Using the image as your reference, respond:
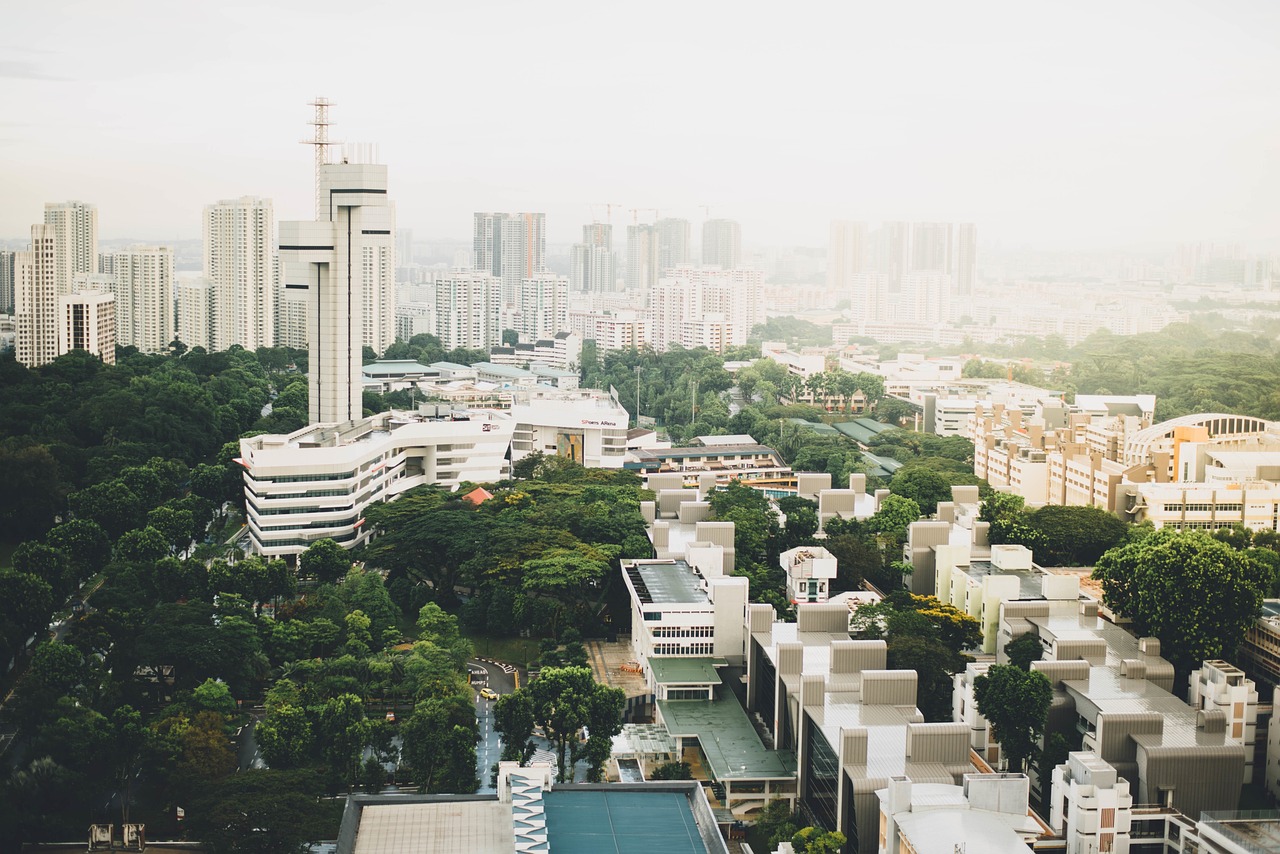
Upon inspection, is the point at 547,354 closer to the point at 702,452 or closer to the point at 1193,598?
the point at 702,452

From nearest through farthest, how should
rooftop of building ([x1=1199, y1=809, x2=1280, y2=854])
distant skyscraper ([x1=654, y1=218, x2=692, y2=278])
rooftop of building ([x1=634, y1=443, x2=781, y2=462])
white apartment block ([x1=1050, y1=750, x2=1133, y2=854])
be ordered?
rooftop of building ([x1=1199, y1=809, x2=1280, y2=854]), white apartment block ([x1=1050, y1=750, x2=1133, y2=854]), rooftop of building ([x1=634, y1=443, x2=781, y2=462]), distant skyscraper ([x1=654, y1=218, x2=692, y2=278])

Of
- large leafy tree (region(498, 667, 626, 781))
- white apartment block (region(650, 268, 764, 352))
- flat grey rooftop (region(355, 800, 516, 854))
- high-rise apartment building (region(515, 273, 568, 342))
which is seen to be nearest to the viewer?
flat grey rooftop (region(355, 800, 516, 854))

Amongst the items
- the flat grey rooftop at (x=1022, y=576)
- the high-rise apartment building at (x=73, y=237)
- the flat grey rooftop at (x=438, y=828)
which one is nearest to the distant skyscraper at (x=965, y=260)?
the high-rise apartment building at (x=73, y=237)

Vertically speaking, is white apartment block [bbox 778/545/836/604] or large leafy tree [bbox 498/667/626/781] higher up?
white apartment block [bbox 778/545/836/604]

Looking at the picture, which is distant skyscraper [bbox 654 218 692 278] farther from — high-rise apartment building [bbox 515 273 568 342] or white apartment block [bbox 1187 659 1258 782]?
white apartment block [bbox 1187 659 1258 782]

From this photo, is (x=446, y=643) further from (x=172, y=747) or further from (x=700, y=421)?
(x=700, y=421)

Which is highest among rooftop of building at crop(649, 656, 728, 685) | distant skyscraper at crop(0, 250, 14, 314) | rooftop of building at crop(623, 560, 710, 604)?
distant skyscraper at crop(0, 250, 14, 314)

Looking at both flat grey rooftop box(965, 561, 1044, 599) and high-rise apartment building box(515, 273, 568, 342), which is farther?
high-rise apartment building box(515, 273, 568, 342)

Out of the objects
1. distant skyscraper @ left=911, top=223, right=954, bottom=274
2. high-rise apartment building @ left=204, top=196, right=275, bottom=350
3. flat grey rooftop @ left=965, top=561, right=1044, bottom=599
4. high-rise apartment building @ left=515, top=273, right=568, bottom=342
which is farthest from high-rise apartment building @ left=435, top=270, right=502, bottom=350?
flat grey rooftop @ left=965, top=561, right=1044, bottom=599
